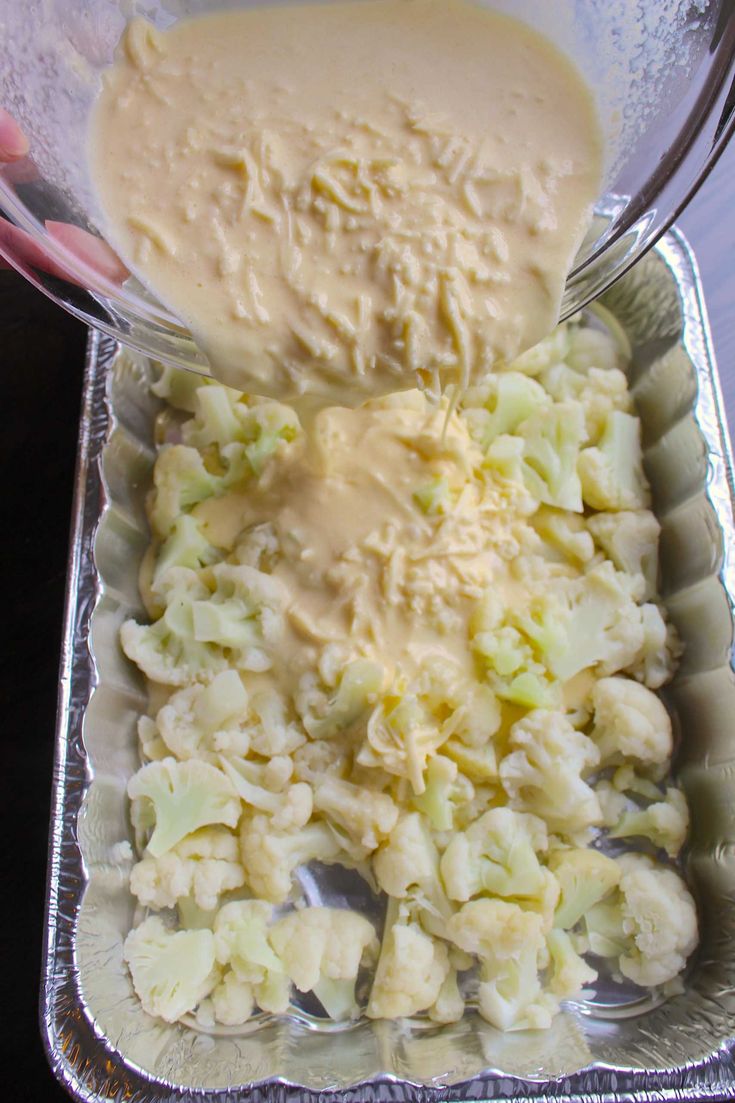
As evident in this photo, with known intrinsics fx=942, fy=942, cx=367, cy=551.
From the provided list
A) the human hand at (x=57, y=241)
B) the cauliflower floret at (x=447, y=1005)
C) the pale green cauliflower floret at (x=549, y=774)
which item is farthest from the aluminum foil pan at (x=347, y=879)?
the human hand at (x=57, y=241)

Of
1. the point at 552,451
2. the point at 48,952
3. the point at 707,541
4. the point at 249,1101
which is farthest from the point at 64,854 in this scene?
the point at 707,541

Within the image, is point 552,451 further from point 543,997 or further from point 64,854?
point 64,854

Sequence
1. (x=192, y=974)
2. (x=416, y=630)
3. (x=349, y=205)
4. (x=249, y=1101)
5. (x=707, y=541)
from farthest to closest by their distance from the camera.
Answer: (x=707, y=541)
(x=416, y=630)
(x=192, y=974)
(x=249, y=1101)
(x=349, y=205)

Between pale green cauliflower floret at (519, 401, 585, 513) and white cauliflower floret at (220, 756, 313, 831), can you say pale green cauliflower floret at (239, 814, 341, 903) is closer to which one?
white cauliflower floret at (220, 756, 313, 831)

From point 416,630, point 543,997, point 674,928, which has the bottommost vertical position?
point 543,997

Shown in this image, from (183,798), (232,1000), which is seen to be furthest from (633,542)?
(232,1000)

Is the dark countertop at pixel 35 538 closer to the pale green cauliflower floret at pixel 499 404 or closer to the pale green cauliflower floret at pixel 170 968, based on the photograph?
the pale green cauliflower floret at pixel 170 968

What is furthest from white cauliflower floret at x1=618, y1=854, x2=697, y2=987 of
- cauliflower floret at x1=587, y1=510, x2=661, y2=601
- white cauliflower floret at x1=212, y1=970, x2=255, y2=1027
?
white cauliflower floret at x1=212, y1=970, x2=255, y2=1027
